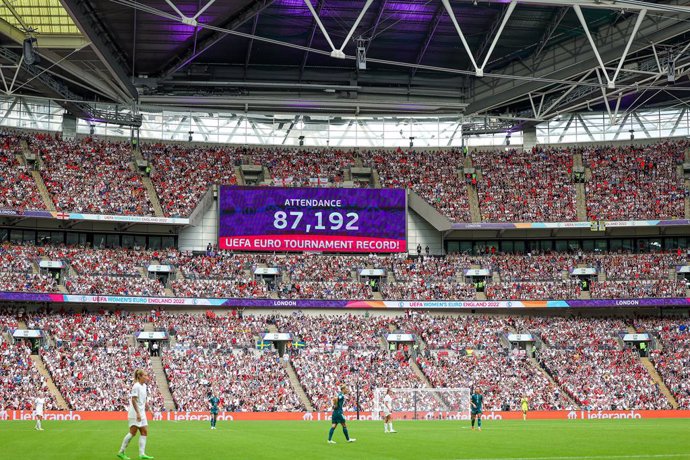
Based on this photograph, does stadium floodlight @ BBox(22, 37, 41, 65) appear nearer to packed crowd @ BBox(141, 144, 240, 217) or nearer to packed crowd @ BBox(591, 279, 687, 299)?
packed crowd @ BBox(141, 144, 240, 217)

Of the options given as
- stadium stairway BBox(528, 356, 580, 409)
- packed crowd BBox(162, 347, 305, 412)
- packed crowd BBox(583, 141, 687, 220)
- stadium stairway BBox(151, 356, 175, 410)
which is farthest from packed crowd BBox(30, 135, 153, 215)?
packed crowd BBox(583, 141, 687, 220)

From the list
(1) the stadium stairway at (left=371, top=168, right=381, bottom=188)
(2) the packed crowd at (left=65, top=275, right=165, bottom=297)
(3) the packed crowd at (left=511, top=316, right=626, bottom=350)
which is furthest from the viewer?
(1) the stadium stairway at (left=371, top=168, right=381, bottom=188)

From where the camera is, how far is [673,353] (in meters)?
64.6

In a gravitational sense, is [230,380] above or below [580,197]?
below

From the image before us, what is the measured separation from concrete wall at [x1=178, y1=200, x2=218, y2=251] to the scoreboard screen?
98 centimetres

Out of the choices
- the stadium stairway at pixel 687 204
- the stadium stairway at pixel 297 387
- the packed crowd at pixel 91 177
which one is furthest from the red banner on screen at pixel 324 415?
the packed crowd at pixel 91 177

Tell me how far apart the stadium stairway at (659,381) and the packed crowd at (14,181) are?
46456 mm

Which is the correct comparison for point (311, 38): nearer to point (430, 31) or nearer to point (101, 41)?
point (430, 31)

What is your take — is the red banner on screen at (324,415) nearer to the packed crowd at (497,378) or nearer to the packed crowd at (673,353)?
the packed crowd at (497,378)

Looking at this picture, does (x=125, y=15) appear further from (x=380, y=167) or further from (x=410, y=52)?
(x=380, y=167)

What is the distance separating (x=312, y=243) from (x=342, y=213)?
11.8ft

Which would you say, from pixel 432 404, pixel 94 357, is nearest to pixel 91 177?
pixel 94 357

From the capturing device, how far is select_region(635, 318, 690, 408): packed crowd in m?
60.8

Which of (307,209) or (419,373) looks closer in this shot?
(419,373)
